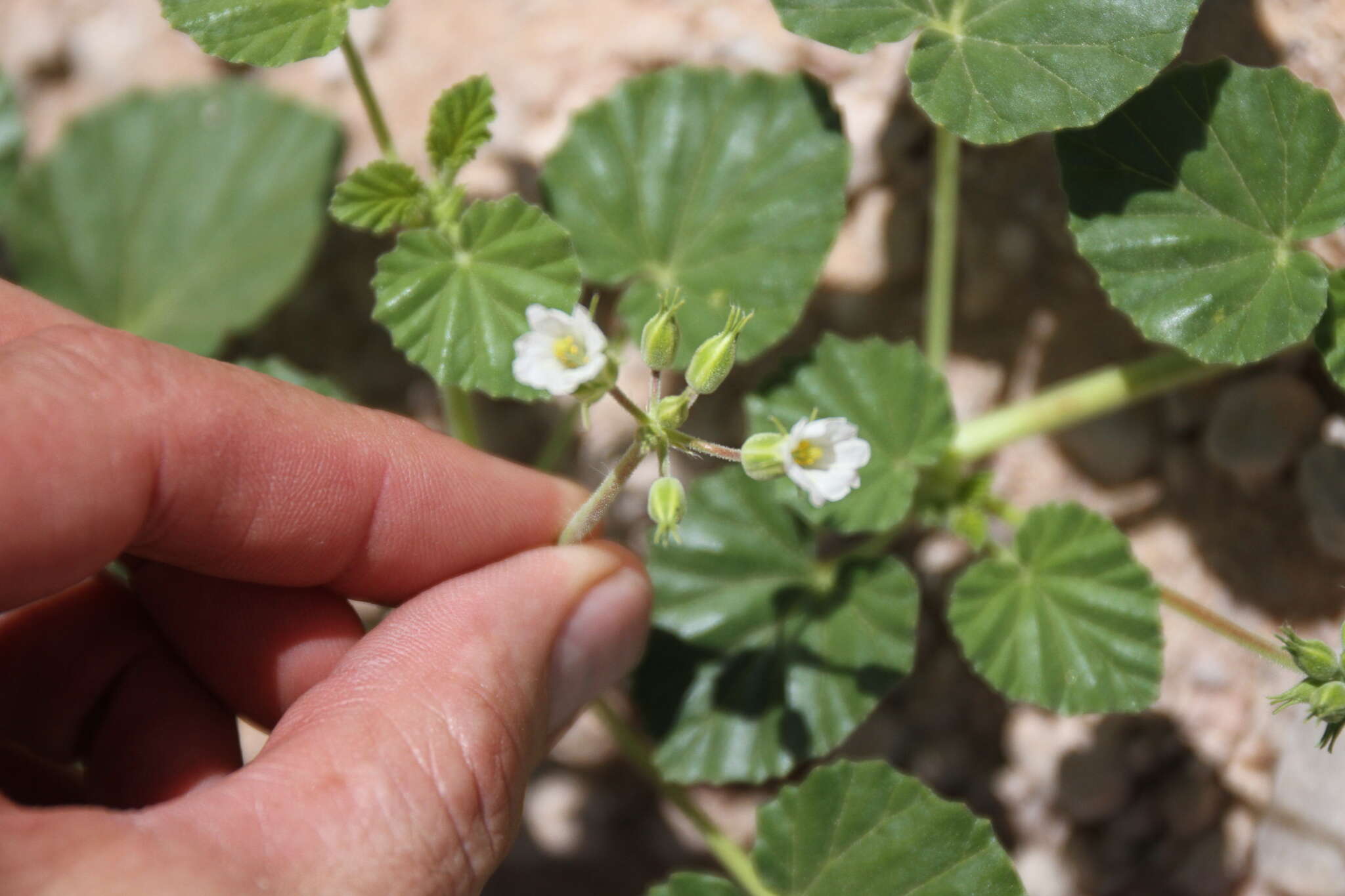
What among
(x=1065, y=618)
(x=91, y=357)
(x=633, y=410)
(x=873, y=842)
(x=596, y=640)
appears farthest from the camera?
(x=1065, y=618)

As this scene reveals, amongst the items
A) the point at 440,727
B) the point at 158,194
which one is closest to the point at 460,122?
the point at 440,727

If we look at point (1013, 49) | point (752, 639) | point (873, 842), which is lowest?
point (873, 842)

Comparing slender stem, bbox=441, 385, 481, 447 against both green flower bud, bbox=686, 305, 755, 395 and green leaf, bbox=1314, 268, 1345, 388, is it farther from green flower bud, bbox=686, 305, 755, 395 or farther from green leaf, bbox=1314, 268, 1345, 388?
green leaf, bbox=1314, 268, 1345, 388

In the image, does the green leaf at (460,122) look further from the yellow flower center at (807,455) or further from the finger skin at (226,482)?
the yellow flower center at (807,455)

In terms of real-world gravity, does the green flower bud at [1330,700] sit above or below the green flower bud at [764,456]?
below

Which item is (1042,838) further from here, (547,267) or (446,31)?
(446,31)

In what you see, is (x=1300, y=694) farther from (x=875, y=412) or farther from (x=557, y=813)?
(x=557, y=813)

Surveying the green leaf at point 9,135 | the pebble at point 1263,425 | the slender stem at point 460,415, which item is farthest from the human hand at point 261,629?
the pebble at point 1263,425
